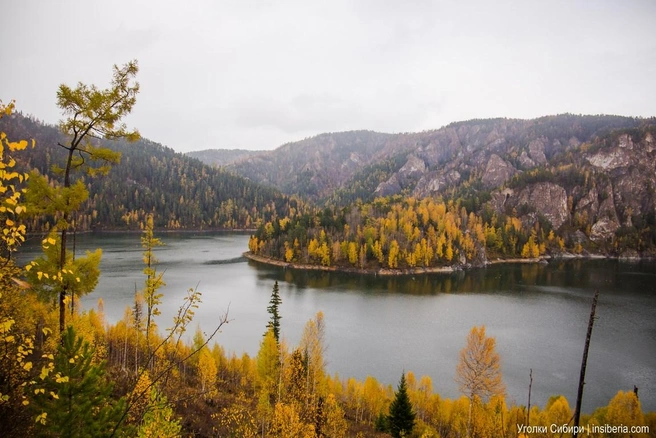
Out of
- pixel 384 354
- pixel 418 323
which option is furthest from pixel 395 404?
pixel 418 323

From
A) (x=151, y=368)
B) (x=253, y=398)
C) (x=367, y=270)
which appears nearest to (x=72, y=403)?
(x=151, y=368)

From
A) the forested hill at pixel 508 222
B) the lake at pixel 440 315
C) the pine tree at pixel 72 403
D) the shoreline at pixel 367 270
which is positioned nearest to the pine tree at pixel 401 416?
the lake at pixel 440 315

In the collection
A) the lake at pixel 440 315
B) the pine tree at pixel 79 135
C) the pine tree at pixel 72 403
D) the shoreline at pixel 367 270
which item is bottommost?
the lake at pixel 440 315

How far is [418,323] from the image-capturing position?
165ft

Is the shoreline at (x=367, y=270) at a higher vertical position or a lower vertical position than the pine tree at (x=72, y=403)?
lower

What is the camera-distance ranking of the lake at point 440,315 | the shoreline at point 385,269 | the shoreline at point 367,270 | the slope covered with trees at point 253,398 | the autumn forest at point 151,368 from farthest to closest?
the shoreline at point 385,269, the shoreline at point 367,270, the lake at point 440,315, the slope covered with trees at point 253,398, the autumn forest at point 151,368

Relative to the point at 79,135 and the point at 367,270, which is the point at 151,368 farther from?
the point at 367,270

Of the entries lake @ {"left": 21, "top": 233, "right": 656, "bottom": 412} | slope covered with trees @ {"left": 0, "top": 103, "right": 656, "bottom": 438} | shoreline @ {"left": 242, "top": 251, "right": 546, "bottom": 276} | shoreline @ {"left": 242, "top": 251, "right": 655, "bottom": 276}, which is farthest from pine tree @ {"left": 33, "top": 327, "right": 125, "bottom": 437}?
shoreline @ {"left": 242, "top": 251, "right": 546, "bottom": 276}

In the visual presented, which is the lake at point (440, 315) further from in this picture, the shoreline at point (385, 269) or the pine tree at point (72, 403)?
the pine tree at point (72, 403)

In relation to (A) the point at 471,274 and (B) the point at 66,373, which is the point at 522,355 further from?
(A) the point at 471,274

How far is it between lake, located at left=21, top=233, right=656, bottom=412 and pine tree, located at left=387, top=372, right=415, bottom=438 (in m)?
9.03

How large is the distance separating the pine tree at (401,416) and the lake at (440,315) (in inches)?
356

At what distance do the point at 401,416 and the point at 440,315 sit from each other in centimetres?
3284

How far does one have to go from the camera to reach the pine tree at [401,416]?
77.6ft
